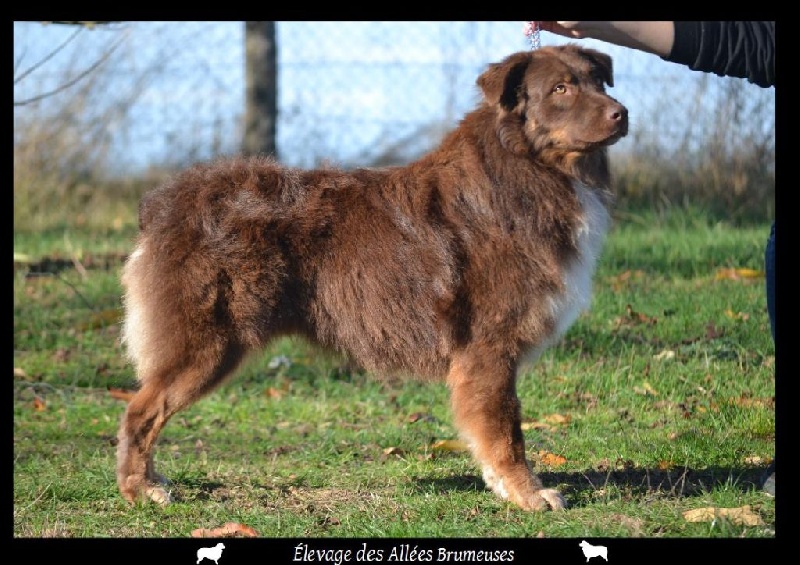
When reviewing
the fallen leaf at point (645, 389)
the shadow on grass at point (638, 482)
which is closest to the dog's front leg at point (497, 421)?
the shadow on grass at point (638, 482)

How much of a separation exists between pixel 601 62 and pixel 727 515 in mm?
2538

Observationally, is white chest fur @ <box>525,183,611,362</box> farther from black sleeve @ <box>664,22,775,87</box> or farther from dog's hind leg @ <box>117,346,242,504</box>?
dog's hind leg @ <box>117,346,242,504</box>

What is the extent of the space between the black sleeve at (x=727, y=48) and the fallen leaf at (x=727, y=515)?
2.13 metres

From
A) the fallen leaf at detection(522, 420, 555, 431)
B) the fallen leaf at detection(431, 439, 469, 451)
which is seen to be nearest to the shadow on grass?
the fallen leaf at detection(431, 439, 469, 451)

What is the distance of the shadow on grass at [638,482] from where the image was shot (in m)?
5.10

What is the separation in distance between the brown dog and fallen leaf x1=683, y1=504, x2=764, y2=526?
71 centimetres

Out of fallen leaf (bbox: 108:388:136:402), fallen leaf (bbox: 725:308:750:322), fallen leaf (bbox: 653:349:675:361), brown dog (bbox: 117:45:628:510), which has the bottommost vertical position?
fallen leaf (bbox: 108:388:136:402)

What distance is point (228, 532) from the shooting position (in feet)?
15.4

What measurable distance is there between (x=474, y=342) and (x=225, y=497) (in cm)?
166

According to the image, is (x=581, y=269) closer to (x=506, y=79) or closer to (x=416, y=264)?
(x=416, y=264)

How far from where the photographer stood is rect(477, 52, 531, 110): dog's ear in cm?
515

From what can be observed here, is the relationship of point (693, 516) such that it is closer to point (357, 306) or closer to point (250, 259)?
point (357, 306)

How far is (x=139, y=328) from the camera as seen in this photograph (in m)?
5.25
